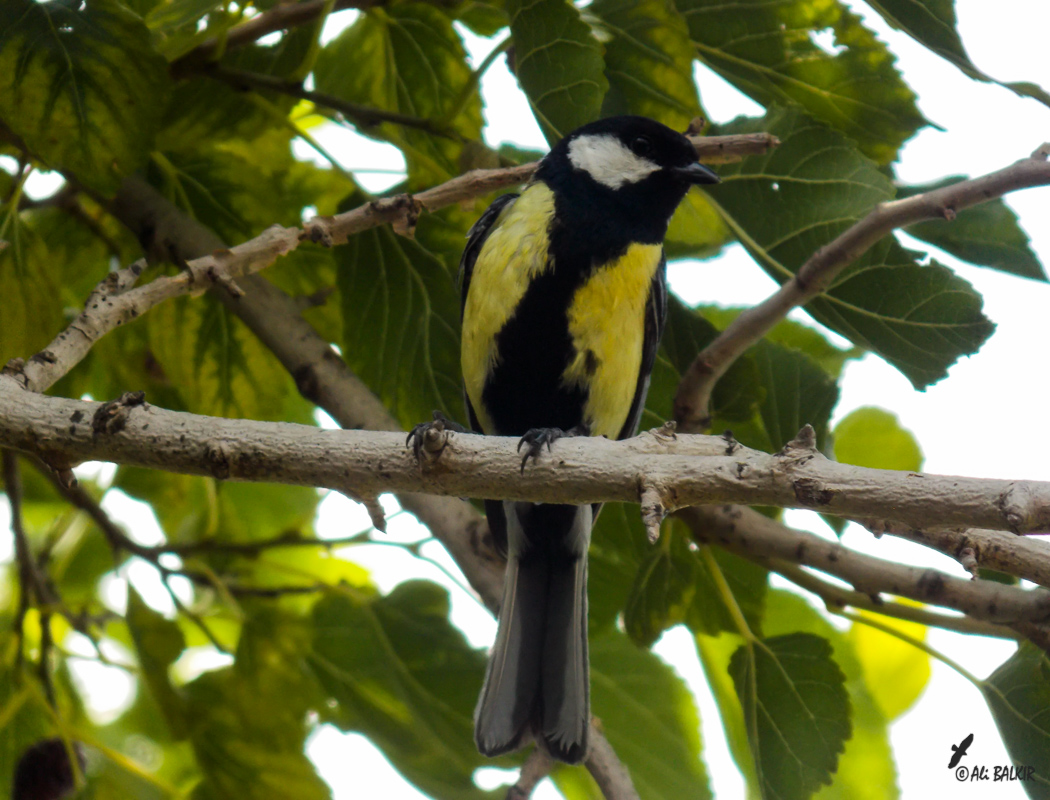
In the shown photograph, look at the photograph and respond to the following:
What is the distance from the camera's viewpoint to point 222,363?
2.60 metres

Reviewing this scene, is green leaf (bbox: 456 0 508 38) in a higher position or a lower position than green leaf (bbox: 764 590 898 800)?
higher

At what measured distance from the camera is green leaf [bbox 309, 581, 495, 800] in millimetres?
2516

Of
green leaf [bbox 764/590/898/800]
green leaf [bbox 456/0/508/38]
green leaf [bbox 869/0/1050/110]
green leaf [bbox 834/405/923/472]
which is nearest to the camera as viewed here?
green leaf [bbox 869/0/1050/110]

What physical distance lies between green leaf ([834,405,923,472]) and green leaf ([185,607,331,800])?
1.53 m

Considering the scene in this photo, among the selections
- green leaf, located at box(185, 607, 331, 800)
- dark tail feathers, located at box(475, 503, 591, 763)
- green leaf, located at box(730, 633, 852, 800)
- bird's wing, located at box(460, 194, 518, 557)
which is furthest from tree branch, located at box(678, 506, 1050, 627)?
green leaf, located at box(185, 607, 331, 800)

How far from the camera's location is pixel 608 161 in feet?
9.27

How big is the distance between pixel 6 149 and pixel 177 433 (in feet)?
4.23

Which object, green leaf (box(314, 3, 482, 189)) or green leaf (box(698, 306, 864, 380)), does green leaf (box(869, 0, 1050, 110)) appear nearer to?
green leaf (box(314, 3, 482, 189))

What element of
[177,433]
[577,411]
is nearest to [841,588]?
[577,411]

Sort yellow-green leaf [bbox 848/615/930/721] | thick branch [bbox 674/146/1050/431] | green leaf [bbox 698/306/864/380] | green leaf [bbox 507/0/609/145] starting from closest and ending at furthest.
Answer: thick branch [bbox 674/146/1050/431], green leaf [bbox 507/0/609/145], green leaf [bbox 698/306/864/380], yellow-green leaf [bbox 848/615/930/721]

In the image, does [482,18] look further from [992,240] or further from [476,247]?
[992,240]

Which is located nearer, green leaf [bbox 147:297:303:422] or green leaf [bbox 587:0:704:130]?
green leaf [bbox 587:0:704:130]

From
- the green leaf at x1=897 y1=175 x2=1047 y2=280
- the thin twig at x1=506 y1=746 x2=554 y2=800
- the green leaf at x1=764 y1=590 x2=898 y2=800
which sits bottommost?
the thin twig at x1=506 y1=746 x2=554 y2=800

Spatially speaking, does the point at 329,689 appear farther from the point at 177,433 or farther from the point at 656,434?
the point at 656,434
